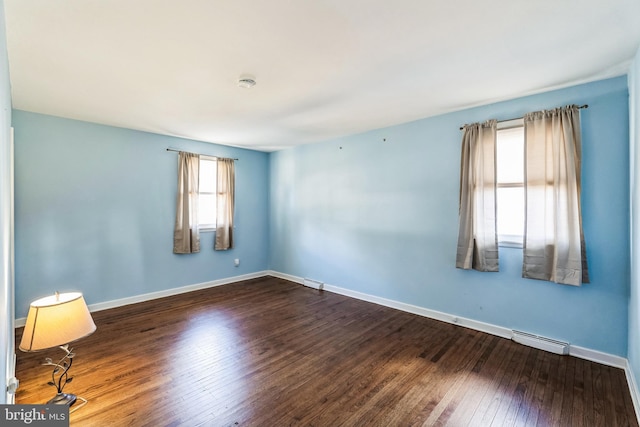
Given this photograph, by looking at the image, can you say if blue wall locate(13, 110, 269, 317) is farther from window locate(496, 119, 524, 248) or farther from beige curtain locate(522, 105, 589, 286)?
beige curtain locate(522, 105, 589, 286)

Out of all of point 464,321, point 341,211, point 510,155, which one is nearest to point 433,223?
point 510,155

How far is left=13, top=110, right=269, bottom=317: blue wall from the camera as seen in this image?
358cm

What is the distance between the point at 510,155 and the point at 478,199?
1.92 ft

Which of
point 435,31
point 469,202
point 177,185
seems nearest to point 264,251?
point 177,185

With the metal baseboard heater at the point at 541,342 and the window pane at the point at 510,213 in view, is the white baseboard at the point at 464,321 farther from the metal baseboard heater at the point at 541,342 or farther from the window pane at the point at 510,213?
the window pane at the point at 510,213

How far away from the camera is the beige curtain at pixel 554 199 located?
9.02 ft

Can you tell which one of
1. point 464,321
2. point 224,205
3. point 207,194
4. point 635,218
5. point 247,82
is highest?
point 247,82

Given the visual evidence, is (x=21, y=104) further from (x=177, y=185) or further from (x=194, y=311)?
(x=194, y=311)

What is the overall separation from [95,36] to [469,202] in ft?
12.5

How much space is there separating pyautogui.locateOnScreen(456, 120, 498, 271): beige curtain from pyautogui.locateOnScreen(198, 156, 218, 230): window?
13.7 ft

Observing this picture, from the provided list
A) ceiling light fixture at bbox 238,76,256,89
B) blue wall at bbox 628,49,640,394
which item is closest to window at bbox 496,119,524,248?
blue wall at bbox 628,49,640,394

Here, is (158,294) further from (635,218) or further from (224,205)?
→ (635,218)

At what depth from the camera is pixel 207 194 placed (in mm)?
5316

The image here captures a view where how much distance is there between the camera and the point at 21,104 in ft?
10.9
